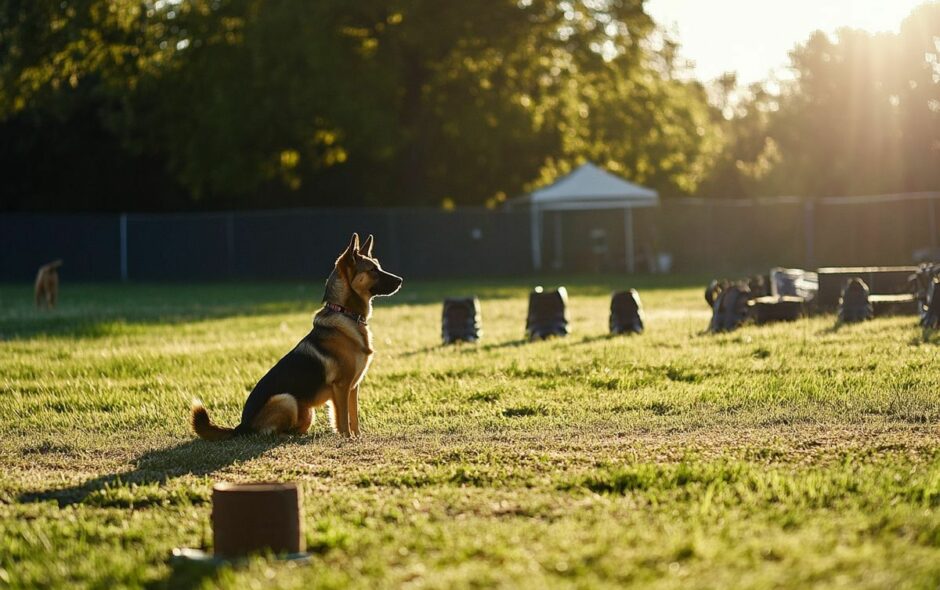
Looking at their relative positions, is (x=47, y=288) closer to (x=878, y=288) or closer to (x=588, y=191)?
(x=878, y=288)

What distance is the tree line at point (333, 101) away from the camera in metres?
41.0

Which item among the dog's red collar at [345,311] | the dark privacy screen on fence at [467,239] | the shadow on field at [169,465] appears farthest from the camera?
the dark privacy screen on fence at [467,239]

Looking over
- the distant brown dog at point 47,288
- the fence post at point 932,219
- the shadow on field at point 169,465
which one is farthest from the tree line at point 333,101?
the shadow on field at point 169,465

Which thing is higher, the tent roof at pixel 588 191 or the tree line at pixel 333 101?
the tree line at pixel 333 101

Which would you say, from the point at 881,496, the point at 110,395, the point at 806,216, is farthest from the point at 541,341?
the point at 806,216

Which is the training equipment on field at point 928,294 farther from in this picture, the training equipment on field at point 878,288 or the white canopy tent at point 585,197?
the white canopy tent at point 585,197

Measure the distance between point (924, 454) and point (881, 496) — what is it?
1.49 metres

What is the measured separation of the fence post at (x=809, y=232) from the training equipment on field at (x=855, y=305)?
25386mm

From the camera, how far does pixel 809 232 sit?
144 ft

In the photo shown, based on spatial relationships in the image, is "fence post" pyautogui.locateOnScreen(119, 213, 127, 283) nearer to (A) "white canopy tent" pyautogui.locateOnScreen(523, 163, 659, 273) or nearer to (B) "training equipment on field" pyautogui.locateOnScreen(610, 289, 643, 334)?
(A) "white canopy tent" pyautogui.locateOnScreen(523, 163, 659, 273)

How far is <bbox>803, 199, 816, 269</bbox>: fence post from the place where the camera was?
4391 cm

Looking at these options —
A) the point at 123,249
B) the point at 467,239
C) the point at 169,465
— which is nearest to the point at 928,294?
the point at 169,465

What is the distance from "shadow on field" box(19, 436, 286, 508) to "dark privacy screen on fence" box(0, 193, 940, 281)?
3278 cm

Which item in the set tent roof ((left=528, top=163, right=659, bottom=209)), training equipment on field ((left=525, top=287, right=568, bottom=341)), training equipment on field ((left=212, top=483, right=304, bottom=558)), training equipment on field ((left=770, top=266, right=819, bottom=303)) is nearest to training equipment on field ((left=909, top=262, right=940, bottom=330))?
training equipment on field ((left=770, top=266, right=819, bottom=303))
